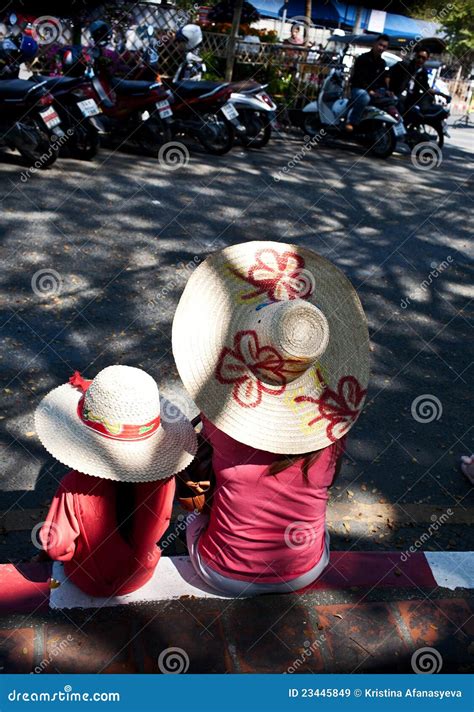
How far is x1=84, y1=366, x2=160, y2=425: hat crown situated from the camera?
2221 millimetres

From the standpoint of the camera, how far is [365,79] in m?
11.2

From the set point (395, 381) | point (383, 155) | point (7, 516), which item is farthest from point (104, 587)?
point (383, 155)

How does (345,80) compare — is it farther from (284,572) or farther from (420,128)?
(284,572)

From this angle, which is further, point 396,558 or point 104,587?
point 396,558

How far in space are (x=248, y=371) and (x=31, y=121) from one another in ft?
22.2

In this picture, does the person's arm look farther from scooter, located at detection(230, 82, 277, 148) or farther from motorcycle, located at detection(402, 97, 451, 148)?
motorcycle, located at detection(402, 97, 451, 148)

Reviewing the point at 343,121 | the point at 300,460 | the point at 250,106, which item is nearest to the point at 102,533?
the point at 300,460

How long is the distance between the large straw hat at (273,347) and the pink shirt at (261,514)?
101 mm

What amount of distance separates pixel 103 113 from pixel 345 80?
15.1 feet

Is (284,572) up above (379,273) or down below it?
above

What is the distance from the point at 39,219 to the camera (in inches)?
271
